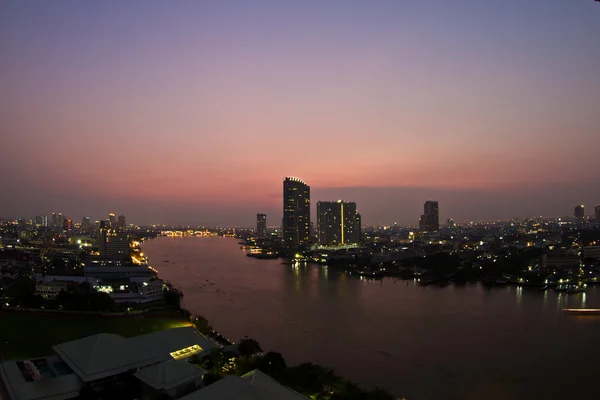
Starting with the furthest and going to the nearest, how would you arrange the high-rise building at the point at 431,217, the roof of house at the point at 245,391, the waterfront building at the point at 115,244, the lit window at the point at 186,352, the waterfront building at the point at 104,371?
the high-rise building at the point at 431,217
the waterfront building at the point at 115,244
the lit window at the point at 186,352
the waterfront building at the point at 104,371
the roof of house at the point at 245,391

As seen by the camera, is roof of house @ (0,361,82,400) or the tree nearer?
roof of house @ (0,361,82,400)

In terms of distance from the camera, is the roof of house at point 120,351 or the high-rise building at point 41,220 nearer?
the roof of house at point 120,351

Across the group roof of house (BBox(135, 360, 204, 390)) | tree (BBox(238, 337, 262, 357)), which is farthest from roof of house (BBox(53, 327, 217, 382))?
tree (BBox(238, 337, 262, 357))

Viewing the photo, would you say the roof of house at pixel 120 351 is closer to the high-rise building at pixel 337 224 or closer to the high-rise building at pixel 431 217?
the high-rise building at pixel 337 224

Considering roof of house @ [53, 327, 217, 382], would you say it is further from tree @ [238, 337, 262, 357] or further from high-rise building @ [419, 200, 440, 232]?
high-rise building @ [419, 200, 440, 232]

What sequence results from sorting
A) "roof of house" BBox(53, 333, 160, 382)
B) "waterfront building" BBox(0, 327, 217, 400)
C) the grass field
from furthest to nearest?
1. the grass field
2. "roof of house" BBox(53, 333, 160, 382)
3. "waterfront building" BBox(0, 327, 217, 400)

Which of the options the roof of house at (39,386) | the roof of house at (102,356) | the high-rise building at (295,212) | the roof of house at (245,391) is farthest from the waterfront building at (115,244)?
the roof of house at (245,391)

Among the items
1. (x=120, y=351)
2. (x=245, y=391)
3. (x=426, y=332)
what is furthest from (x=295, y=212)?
(x=245, y=391)
